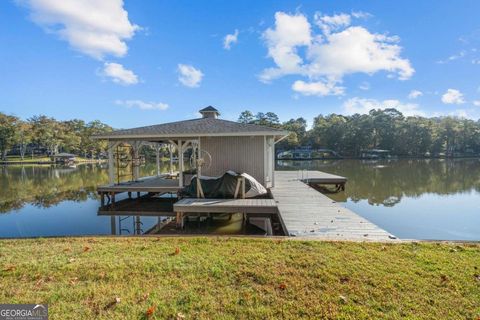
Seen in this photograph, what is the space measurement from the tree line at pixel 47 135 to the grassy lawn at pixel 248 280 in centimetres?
4651

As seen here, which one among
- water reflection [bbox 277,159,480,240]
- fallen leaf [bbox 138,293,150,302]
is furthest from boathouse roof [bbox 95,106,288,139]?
fallen leaf [bbox 138,293,150,302]

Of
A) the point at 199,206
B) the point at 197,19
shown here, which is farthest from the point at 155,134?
the point at 197,19

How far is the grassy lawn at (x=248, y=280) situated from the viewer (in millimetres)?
2498

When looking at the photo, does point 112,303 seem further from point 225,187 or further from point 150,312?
point 225,187

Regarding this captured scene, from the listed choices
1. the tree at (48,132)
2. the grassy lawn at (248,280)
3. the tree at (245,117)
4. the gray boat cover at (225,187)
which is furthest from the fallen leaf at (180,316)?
the tree at (48,132)

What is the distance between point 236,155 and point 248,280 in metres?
6.83

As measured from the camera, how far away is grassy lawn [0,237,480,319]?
250cm

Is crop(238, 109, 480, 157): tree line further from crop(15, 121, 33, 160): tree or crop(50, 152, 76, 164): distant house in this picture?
crop(15, 121, 33, 160): tree

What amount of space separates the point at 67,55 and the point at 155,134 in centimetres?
917

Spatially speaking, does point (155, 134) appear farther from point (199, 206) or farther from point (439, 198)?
point (439, 198)

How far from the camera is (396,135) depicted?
51344 millimetres

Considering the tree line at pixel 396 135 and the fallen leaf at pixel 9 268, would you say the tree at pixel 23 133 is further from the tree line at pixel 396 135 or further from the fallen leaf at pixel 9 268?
the fallen leaf at pixel 9 268

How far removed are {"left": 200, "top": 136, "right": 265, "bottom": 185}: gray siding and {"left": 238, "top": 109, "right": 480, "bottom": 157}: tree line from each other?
139 feet

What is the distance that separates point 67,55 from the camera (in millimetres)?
14172
